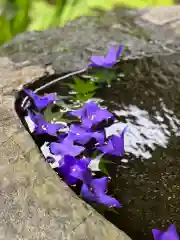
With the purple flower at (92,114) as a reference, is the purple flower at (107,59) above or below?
below

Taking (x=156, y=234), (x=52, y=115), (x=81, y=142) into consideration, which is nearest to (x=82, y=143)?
(x=81, y=142)

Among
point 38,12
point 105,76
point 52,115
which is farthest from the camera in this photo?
point 38,12

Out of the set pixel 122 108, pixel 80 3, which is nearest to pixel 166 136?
pixel 122 108

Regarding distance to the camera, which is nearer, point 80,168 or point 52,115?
point 80,168

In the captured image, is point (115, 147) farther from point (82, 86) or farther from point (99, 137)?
point (82, 86)

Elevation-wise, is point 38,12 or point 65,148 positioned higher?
point 65,148

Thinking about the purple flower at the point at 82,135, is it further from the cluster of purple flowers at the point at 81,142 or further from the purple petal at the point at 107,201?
the purple petal at the point at 107,201

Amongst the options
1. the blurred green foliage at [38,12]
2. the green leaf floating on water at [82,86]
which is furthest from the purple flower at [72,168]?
the blurred green foliage at [38,12]
